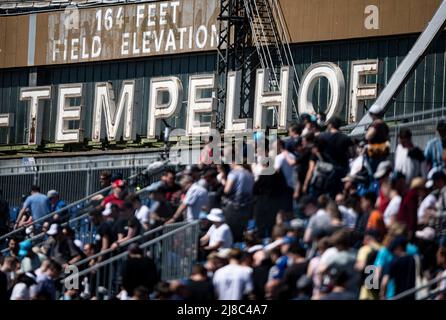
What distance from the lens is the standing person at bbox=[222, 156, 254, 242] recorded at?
2439 centimetres

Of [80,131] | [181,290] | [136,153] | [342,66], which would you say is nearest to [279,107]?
[342,66]

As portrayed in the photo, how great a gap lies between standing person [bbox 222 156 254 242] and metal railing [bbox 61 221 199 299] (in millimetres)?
679

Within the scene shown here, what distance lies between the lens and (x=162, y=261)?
25.0 metres

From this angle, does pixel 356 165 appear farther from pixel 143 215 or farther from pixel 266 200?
pixel 143 215

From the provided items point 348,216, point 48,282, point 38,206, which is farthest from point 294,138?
point 38,206

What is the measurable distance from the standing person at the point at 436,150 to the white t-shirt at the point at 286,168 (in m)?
2.25

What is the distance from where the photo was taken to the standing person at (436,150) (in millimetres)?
22938

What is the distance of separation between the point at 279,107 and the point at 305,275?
79.7ft

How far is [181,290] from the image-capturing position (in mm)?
21172

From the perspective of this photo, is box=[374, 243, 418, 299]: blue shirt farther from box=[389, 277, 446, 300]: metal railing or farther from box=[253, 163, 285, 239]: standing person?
box=[253, 163, 285, 239]: standing person

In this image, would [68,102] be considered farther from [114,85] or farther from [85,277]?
[85,277]

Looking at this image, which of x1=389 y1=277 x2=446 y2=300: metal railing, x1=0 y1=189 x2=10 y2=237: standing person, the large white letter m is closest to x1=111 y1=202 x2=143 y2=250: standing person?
x1=0 y1=189 x2=10 y2=237: standing person

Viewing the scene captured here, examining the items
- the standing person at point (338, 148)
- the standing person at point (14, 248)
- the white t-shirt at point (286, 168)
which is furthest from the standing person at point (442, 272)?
the standing person at point (14, 248)

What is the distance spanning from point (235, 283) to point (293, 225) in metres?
1.32
